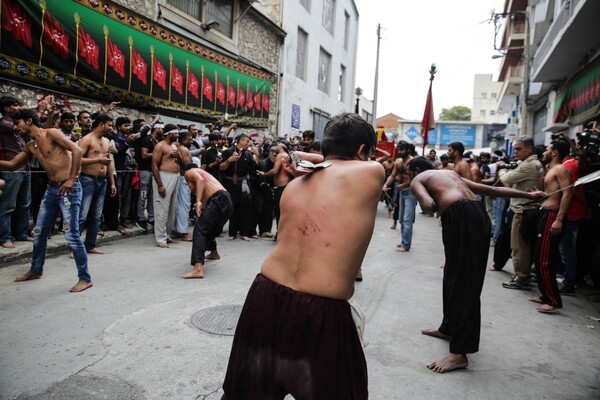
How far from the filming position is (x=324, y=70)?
2241cm

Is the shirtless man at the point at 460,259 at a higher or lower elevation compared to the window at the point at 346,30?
lower

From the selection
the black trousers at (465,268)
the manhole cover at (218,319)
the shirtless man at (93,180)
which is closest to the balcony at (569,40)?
the black trousers at (465,268)

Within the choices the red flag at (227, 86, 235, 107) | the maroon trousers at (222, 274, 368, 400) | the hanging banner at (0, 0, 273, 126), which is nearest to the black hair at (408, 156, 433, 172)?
the maroon trousers at (222, 274, 368, 400)

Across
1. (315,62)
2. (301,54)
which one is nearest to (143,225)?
(301,54)

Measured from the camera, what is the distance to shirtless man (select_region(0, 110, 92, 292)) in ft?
15.2

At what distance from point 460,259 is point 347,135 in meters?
2.01

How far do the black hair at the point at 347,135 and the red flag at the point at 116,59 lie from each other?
825 cm

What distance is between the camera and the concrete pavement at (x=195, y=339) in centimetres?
289

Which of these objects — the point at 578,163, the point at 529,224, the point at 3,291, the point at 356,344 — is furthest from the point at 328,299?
the point at 578,163

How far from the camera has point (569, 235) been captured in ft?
17.5

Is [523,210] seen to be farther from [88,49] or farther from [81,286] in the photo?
[88,49]

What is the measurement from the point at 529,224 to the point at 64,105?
797cm

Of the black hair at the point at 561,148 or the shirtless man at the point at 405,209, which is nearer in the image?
the black hair at the point at 561,148

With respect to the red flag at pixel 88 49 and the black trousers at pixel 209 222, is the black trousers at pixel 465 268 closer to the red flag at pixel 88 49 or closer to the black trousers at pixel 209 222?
the black trousers at pixel 209 222
